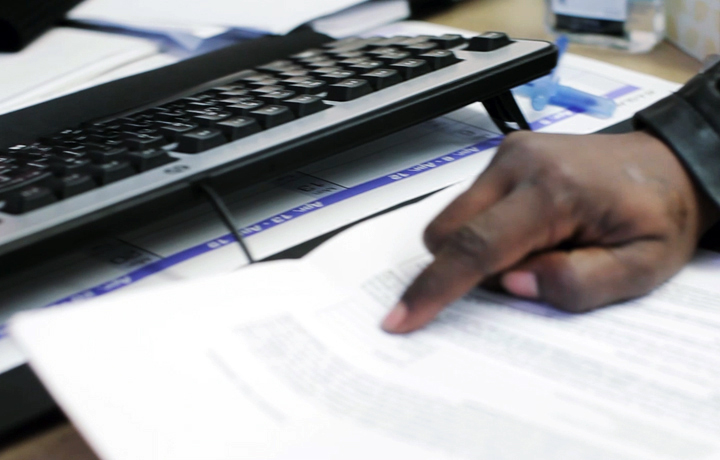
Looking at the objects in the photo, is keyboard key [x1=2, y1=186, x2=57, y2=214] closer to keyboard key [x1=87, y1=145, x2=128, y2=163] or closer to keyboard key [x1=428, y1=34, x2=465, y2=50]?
keyboard key [x1=87, y1=145, x2=128, y2=163]

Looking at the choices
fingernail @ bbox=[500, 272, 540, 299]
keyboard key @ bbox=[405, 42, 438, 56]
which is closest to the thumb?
fingernail @ bbox=[500, 272, 540, 299]

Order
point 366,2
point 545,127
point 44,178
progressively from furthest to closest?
1. point 366,2
2. point 545,127
3. point 44,178

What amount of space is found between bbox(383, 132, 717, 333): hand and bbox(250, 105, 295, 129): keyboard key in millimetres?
123

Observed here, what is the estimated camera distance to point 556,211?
0.36m

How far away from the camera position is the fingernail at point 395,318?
347mm

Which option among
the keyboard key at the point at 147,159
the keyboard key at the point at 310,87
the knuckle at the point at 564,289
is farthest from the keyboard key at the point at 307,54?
the knuckle at the point at 564,289

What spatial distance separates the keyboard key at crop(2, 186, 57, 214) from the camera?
0.37m

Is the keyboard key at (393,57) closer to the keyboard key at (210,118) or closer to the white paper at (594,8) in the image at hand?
the keyboard key at (210,118)

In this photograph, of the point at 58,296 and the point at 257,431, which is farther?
the point at 58,296

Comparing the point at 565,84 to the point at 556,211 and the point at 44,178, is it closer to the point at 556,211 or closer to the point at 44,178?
the point at 556,211

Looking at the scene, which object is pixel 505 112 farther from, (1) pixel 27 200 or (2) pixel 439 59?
(1) pixel 27 200

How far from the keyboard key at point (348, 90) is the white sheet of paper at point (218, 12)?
305 millimetres

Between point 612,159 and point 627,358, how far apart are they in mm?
118

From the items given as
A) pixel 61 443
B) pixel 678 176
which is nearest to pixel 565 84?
pixel 678 176
